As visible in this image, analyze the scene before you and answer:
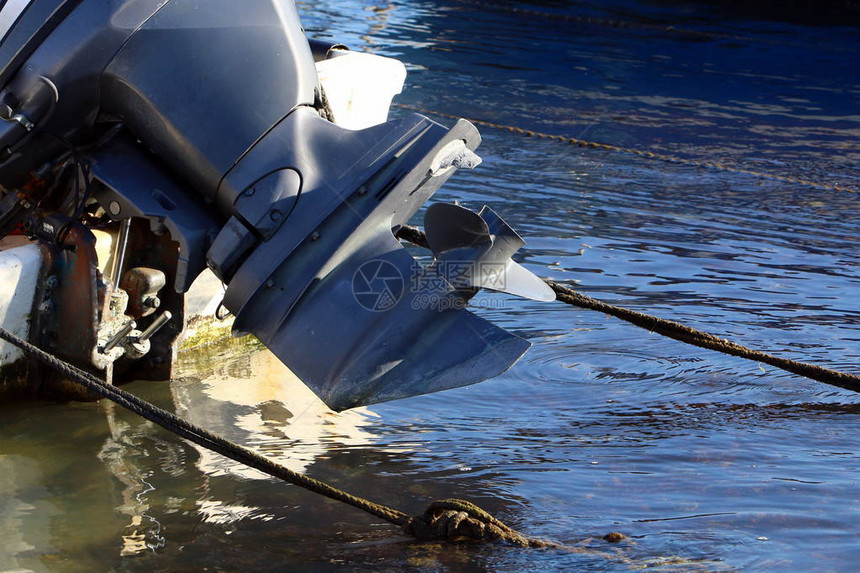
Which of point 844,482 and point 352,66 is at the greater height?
point 352,66

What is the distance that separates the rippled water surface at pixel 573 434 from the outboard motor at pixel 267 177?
17.5 inches

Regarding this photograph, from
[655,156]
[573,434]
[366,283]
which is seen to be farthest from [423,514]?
[655,156]

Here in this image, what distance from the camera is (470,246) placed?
269 cm

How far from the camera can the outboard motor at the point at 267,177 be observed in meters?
2.66

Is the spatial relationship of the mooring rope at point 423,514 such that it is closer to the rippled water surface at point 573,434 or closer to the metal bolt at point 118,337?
the rippled water surface at point 573,434

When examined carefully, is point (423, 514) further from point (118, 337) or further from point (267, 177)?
point (118, 337)

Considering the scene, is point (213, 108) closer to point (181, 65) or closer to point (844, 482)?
point (181, 65)

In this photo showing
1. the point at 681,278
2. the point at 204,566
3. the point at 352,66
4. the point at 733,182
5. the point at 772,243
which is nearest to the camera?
the point at 204,566

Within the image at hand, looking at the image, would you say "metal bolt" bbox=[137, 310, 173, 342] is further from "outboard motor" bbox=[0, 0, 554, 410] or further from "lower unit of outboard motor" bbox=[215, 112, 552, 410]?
"lower unit of outboard motor" bbox=[215, 112, 552, 410]

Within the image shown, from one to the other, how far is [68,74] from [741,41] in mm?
11724

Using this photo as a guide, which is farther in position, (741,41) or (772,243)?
(741,41)

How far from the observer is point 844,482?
2896 millimetres

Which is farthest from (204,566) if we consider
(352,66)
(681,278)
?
(681,278)

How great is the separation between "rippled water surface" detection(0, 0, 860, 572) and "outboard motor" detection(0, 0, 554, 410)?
44 centimetres
